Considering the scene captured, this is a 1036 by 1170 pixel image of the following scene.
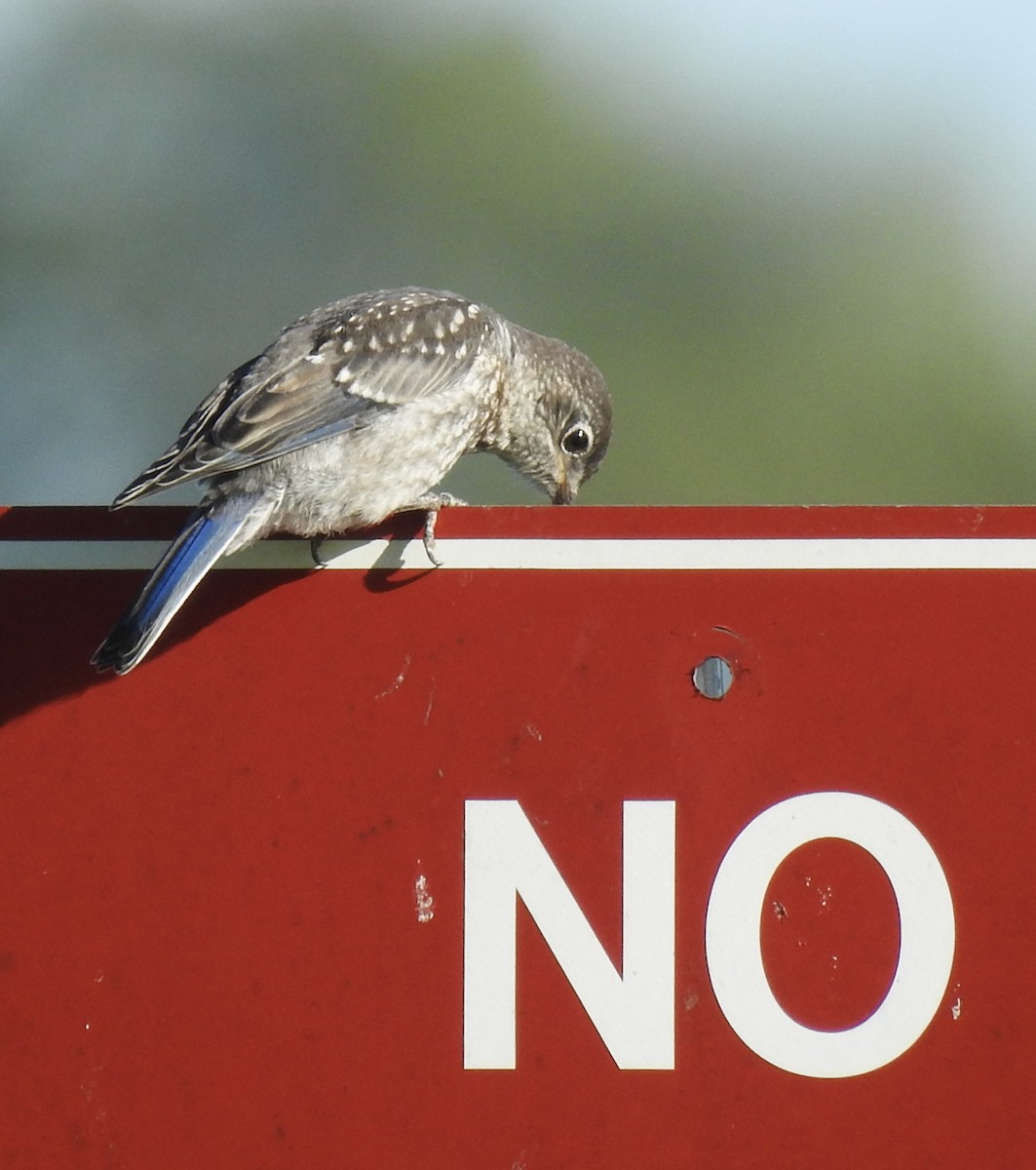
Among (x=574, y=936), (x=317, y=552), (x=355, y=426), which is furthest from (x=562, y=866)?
(x=355, y=426)

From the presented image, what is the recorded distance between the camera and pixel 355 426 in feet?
13.6

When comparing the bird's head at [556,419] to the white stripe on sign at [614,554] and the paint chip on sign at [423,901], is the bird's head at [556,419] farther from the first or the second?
the paint chip on sign at [423,901]

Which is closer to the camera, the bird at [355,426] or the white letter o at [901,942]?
the white letter o at [901,942]

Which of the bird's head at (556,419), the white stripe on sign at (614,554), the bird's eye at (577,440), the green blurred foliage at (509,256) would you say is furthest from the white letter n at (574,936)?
the green blurred foliage at (509,256)

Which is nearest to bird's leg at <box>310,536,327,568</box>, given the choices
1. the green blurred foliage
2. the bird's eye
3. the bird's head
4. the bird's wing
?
the bird's wing

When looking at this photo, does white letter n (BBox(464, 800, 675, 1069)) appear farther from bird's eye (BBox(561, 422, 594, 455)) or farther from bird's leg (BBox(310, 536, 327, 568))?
bird's eye (BBox(561, 422, 594, 455))

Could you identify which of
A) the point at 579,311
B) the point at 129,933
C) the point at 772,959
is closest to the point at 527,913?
the point at 772,959

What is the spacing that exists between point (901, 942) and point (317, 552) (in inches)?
39.0

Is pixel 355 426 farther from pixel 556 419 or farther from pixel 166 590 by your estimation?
pixel 166 590

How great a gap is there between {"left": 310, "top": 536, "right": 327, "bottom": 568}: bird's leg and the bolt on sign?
6cm

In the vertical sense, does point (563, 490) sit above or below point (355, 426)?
above

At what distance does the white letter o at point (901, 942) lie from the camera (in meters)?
2.63

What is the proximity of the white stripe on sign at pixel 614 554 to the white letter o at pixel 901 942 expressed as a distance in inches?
13.2

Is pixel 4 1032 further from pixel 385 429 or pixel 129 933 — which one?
pixel 385 429
